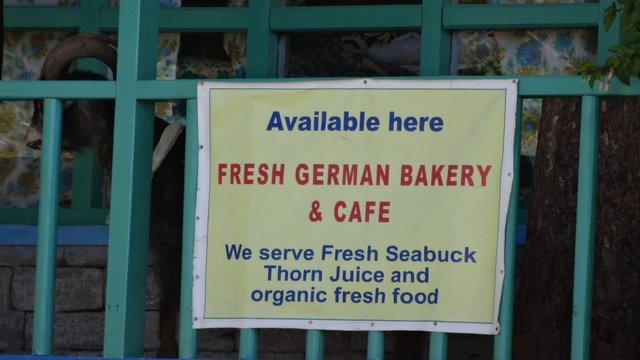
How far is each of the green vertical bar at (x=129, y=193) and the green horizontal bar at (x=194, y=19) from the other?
2861mm

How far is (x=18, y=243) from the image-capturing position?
25.7 ft

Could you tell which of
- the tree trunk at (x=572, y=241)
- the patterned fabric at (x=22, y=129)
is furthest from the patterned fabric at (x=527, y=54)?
the patterned fabric at (x=22, y=129)

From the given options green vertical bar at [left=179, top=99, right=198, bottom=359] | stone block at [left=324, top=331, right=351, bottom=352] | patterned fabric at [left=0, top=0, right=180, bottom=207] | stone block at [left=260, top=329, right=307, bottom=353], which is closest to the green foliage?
green vertical bar at [left=179, top=99, right=198, bottom=359]

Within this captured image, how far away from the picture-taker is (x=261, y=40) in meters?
7.61

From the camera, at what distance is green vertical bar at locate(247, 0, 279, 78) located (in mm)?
7566

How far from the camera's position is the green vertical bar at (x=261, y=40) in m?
7.57

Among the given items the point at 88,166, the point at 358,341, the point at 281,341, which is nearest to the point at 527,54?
the point at 358,341

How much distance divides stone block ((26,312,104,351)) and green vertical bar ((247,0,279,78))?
179cm

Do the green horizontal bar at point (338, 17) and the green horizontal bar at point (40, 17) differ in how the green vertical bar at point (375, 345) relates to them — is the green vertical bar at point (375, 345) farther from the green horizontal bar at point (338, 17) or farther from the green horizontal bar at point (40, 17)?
the green horizontal bar at point (40, 17)

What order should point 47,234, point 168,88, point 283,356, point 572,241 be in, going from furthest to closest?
1. point 283,356
2. point 572,241
3. point 47,234
4. point 168,88

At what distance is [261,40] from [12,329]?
92.5 inches

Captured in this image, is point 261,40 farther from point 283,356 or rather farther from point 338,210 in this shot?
point 338,210

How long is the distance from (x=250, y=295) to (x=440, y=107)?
947 mm

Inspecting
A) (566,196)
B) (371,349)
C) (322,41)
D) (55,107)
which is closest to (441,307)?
(371,349)
